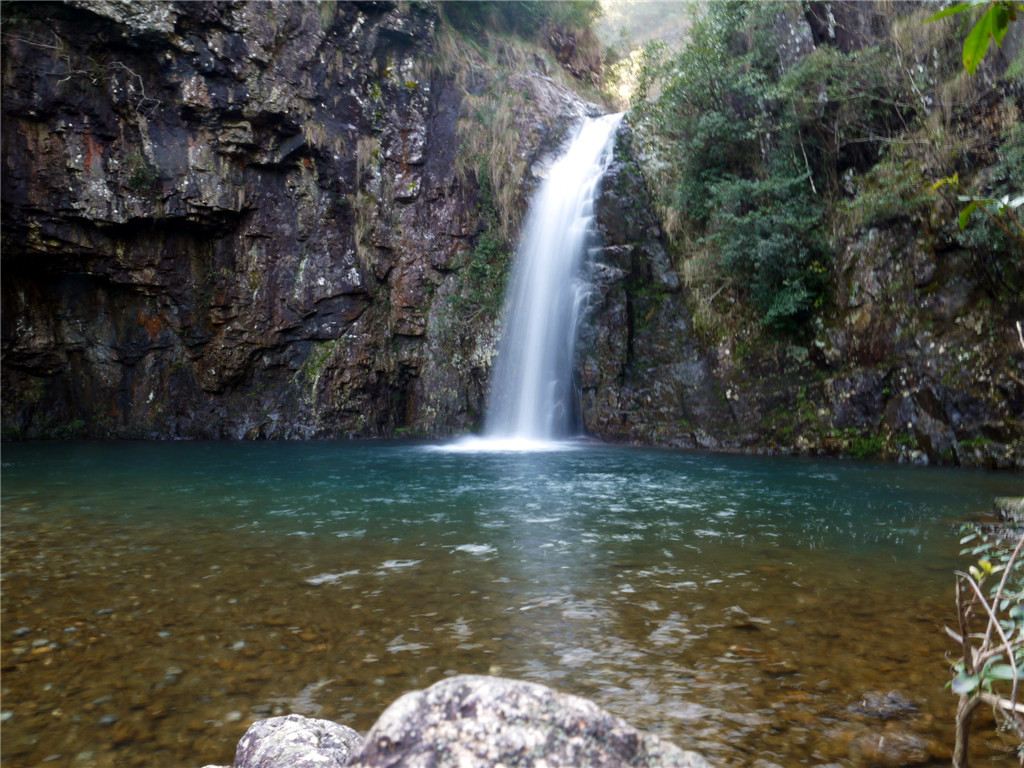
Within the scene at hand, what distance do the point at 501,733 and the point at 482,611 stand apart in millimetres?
2658

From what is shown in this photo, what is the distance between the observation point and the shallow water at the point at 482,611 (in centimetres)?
265

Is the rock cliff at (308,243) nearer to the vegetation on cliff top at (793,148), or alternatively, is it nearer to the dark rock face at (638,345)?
the dark rock face at (638,345)

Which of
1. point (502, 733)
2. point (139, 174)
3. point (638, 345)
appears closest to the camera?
point (502, 733)

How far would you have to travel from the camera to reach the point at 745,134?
1291cm

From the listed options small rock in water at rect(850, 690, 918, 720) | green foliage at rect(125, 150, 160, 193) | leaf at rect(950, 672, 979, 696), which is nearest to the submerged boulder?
leaf at rect(950, 672, 979, 696)

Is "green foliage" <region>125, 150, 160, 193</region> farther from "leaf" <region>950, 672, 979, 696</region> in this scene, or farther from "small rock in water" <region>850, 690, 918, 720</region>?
"leaf" <region>950, 672, 979, 696</region>

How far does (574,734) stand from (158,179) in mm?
16988

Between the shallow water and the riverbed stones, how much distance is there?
137cm

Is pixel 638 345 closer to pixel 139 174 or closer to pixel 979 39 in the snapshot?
pixel 139 174

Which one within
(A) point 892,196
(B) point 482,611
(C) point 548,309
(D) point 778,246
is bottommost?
(B) point 482,611

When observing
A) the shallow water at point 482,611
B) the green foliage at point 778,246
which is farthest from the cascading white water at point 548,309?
the shallow water at point 482,611

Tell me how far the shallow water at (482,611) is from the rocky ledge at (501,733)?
4.50 feet

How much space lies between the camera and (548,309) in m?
15.3

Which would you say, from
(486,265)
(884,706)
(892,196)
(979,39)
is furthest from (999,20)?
(486,265)
